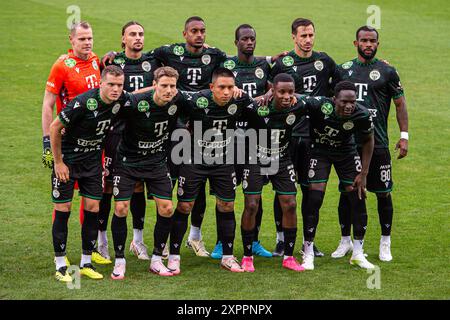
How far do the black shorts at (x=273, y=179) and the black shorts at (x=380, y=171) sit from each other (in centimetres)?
111

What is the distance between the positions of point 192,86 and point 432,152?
625 centimetres

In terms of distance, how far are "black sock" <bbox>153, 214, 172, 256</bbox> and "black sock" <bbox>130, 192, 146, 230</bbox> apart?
0.75 meters

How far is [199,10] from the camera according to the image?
26078 mm

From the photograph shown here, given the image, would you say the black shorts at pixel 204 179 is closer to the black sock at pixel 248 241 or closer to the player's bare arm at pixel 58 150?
the black sock at pixel 248 241

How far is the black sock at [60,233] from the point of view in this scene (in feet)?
32.8

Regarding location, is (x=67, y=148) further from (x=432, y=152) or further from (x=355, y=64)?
(x=432, y=152)

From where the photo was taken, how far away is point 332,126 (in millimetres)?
10430

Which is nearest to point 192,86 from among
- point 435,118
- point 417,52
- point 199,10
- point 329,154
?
point 329,154

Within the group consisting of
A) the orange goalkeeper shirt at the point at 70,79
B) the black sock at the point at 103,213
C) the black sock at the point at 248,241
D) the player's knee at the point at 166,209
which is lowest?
the black sock at the point at 248,241

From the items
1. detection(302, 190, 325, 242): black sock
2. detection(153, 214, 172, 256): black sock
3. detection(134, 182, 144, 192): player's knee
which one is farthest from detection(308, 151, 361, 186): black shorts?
detection(134, 182, 144, 192): player's knee

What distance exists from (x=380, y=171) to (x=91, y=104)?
11.6ft

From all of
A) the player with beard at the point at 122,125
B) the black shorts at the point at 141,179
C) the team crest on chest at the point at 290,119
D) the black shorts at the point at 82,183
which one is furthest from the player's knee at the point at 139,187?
the team crest on chest at the point at 290,119

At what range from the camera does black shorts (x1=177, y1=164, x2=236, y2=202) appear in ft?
33.9

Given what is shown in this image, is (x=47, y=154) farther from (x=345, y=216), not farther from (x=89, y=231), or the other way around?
(x=345, y=216)
